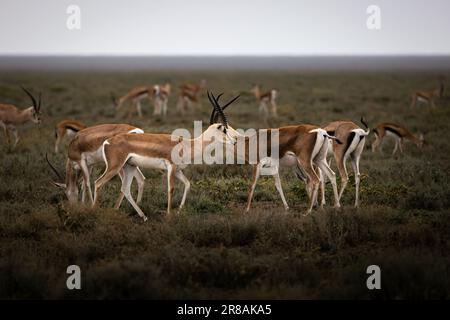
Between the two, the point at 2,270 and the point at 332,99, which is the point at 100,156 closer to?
the point at 2,270

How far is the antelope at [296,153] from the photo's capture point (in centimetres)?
891

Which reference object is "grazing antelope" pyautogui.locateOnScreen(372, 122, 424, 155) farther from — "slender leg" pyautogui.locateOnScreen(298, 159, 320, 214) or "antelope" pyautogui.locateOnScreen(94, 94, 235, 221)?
"antelope" pyautogui.locateOnScreen(94, 94, 235, 221)

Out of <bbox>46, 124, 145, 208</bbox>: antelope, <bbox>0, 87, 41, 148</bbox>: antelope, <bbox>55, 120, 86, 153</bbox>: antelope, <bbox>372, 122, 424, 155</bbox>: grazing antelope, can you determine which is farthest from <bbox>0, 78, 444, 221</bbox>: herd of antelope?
<bbox>0, 87, 41, 148</bbox>: antelope

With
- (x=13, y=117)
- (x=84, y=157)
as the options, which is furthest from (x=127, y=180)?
(x=13, y=117)

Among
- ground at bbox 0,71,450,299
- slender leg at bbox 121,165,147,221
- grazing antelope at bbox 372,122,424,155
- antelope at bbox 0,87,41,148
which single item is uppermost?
antelope at bbox 0,87,41,148

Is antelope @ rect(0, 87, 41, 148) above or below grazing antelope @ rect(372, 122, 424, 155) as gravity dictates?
above

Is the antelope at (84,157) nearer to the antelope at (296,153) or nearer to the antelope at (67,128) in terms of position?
the antelope at (296,153)

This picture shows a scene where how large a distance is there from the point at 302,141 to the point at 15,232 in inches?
184

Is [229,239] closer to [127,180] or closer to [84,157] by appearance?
[127,180]

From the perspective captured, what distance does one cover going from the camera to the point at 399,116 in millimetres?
22406

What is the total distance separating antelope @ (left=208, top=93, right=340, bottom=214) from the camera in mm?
8914

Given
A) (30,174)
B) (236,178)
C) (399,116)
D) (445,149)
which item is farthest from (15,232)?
(399,116)

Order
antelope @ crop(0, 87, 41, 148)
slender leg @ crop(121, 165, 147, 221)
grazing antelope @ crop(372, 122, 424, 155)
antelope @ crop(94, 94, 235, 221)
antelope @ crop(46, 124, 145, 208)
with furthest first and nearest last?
antelope @ crop(0, 87, 41, 148) → grazing antelope @ crop(372, 122, 424, 155) → antelope @ crop(46, 124, 145, 208) → slender leg @ crop(121, 165, 147, 221) → antelope @ crop(94, 94, 235, 221)

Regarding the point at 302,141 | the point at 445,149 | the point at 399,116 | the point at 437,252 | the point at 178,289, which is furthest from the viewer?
the point at 399,116
